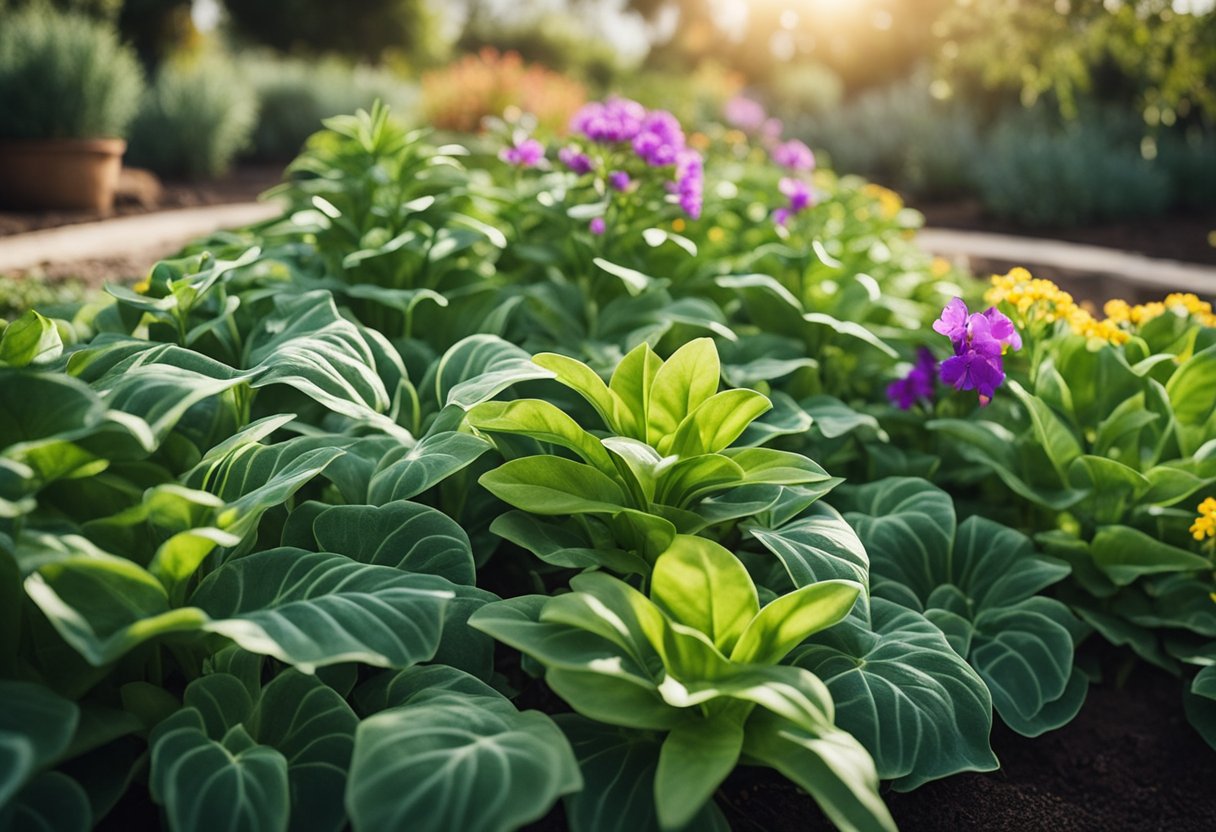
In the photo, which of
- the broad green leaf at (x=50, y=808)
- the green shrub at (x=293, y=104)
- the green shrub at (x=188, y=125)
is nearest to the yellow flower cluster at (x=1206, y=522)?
the broad green leaf at (x=50, y=808)

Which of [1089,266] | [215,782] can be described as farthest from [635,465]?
[1089,266]

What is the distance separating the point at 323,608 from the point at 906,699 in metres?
1.01

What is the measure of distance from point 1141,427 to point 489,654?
6.00 feet

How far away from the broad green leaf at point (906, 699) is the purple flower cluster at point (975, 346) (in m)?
0.65

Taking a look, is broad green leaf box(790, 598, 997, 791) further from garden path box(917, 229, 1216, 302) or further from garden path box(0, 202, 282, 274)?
garden path box(917, 229, 1216, 302)

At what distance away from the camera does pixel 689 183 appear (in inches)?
116

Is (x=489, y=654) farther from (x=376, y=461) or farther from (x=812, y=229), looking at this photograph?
(x=812, y=229)

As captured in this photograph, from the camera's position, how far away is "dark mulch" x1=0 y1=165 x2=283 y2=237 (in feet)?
18.2

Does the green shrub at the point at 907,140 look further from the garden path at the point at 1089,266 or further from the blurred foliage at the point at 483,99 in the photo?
the blurred foliage at the point at 483,99

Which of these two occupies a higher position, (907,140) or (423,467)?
(907,140)

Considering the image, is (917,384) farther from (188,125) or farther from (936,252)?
(188,125)

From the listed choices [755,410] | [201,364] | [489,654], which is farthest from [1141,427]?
[201,364]

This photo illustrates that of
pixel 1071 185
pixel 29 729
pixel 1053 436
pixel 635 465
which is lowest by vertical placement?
pixel 29 729

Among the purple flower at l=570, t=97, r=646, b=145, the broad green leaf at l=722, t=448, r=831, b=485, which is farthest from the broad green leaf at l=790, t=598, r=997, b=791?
the purple flower at l=570, t=97, r=646, b=145
